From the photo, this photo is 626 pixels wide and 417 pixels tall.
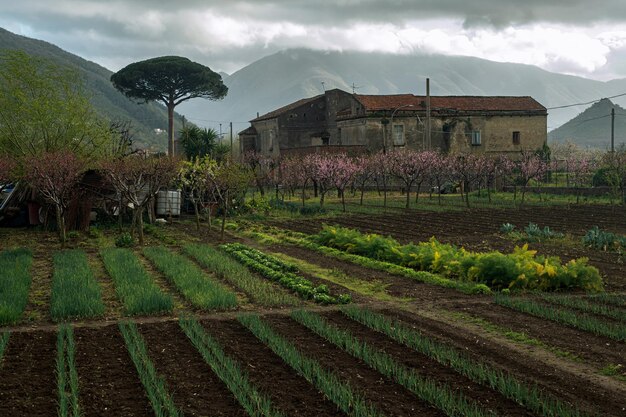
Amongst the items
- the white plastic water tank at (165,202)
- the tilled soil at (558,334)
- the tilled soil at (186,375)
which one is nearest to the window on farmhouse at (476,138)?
the white plastic water tank at (165,202)

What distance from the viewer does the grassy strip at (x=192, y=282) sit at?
14.0 metres

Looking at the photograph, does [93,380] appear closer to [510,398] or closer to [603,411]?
[510,398]

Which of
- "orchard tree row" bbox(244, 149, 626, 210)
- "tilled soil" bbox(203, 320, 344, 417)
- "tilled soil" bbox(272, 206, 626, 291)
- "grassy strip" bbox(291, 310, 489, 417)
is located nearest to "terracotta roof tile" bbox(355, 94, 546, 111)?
"orchard tree row" bbox(244, 149, 626, 210)

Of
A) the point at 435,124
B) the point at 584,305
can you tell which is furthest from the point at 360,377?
the point at 435,124

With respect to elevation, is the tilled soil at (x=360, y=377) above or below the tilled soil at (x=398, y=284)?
below

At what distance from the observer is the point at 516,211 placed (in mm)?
37969

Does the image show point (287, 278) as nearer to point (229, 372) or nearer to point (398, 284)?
point (398, 284)

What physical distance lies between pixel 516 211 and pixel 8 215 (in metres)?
22.7

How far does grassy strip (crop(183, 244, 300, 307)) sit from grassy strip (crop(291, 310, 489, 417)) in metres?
1.96

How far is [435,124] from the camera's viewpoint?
65.5 m

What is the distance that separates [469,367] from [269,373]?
2401 millimetres

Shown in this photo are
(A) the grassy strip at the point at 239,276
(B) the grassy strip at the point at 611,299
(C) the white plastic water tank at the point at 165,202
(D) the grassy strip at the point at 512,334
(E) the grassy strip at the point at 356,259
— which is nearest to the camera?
(D) the grassy strip at the point at 512,334

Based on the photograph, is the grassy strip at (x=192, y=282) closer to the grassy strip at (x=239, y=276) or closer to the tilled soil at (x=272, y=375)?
the grassy strip at (x=239, y=276)

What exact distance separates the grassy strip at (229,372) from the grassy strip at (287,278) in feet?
10.1
